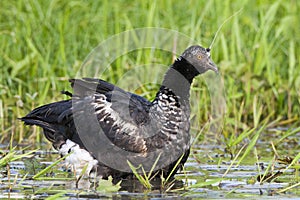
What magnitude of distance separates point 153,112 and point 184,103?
0.95 ft

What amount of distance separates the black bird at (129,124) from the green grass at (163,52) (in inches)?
50.5

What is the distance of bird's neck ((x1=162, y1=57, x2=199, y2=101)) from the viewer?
6.85 meters

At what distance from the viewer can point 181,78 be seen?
22.5 ft

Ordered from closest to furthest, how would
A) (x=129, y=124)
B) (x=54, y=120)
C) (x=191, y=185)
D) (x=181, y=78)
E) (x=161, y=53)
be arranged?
1. (x=191, y=185)
2. (x=129, y=124)
3. (x=181, y=78)
4. (x=54, y=120)
5. (x=161, y=53)

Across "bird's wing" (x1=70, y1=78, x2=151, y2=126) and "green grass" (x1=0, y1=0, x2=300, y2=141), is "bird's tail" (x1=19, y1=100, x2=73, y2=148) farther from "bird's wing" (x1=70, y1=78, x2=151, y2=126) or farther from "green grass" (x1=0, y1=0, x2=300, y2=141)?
"green grass" (x1=0, y1=0, x2=300, y2=141)

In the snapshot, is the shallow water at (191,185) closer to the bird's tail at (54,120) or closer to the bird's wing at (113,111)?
the bird's tail at (54,120)

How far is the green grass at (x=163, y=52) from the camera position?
8.91m

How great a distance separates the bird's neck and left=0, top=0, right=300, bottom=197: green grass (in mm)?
1507

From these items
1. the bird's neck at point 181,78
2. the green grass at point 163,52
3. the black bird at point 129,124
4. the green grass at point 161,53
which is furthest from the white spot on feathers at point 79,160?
the green grass at point 161,53

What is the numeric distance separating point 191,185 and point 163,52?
13.5 ft

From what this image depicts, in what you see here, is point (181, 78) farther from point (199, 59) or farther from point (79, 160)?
point (79, 160)

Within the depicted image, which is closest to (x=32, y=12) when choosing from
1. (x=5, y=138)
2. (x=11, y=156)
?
(x=5, y=138)

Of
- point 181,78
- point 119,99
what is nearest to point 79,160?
point 119,99

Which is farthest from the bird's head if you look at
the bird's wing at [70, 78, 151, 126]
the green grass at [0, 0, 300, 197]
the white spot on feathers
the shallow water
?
the green grass at [0, 0, 300, 197]
